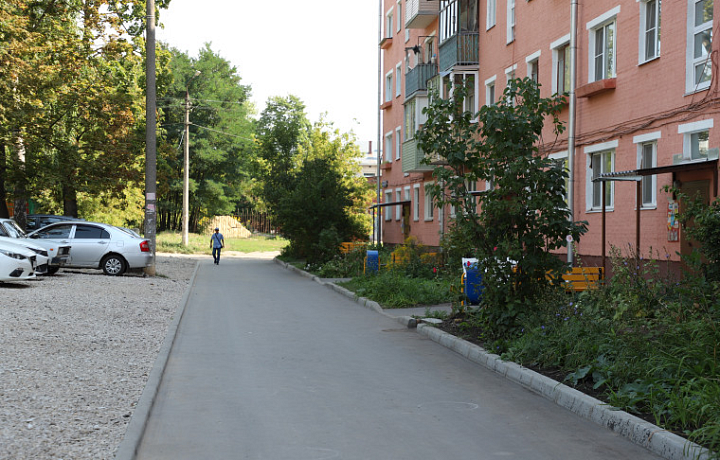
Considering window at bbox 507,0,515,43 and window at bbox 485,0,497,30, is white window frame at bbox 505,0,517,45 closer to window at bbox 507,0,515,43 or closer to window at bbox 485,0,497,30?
window at bbox 507,0,515,43

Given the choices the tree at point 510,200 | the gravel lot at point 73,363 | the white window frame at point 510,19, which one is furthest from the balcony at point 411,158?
the tree at point 510,200

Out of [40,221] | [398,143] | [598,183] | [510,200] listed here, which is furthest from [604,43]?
[398,143]

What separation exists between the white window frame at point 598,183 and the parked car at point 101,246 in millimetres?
12694

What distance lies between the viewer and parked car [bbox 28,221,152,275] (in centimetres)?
2319

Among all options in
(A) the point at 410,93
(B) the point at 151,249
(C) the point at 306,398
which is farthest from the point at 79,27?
(C) the point at 306,398

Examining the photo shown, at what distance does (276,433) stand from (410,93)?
30.5m

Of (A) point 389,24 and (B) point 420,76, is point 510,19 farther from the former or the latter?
(A) point 389,24

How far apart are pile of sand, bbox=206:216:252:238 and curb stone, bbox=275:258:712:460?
64.2 meters

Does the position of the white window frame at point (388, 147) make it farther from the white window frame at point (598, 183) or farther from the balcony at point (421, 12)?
the white window frame at point (598, 183)

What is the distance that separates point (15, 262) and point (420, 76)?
20.5m

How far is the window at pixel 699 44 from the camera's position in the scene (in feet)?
48.8

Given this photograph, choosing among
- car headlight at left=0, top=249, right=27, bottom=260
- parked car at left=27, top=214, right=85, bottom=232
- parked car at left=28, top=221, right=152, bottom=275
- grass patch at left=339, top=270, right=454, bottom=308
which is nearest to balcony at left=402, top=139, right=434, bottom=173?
parked car at left=28, top=221, right=152, bottom=275

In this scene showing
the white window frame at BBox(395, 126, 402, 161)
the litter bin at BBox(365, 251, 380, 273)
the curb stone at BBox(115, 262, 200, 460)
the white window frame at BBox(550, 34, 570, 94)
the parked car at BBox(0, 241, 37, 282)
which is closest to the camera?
the curb stone at BBox(115, 262, 200, 460)

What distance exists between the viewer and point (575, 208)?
20125 millimetres
